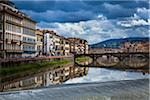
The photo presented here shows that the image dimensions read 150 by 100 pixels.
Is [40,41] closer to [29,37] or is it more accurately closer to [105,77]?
[29,37]

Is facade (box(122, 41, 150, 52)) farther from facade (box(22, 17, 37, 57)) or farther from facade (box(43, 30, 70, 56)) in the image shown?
facade (box(22, 17, 37, 57))

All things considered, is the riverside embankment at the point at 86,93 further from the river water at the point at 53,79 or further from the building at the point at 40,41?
the building at the point at 40,41

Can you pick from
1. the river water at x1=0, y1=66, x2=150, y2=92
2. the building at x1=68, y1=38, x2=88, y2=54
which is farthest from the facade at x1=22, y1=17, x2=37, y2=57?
the building at x1=68, y1=38, x2=88, y2=54

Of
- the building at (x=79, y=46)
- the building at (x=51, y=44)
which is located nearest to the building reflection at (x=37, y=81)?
the building at (x=51, y=44)

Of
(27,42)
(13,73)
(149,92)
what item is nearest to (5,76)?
(13,73)

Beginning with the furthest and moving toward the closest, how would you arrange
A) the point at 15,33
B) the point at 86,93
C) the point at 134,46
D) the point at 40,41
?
the point at 134,46 < the point at 40,41 < the point at 15,33 < the point at 86,93

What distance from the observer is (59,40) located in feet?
105

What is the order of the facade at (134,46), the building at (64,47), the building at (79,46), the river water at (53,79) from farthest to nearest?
1. the building at (79,46)
2. the facade at (134,46)
3. the building at (64,47)
4. the river water at (53,79)

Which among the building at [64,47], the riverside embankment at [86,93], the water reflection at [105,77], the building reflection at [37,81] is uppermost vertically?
the building at [64,47]

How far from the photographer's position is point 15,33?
18.7 m

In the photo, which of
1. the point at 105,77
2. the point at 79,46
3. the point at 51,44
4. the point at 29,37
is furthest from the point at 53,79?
the point at 79,46

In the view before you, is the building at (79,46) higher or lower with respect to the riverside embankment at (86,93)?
higher

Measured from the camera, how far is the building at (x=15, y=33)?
55.9ft

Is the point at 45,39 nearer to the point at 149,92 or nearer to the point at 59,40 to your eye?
the point at 59,40
